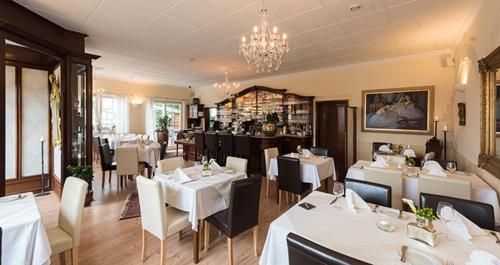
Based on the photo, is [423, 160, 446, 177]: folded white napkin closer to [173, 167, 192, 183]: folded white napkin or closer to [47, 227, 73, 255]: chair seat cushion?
[173, 167, 192, 183]: folded white napkin

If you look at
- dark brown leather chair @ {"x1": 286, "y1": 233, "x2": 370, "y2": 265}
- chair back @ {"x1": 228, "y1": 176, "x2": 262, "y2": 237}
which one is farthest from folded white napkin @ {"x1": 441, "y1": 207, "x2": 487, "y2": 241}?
chair back @ {"x1": 228, "y1": 176, "x2": 262, "y2": 237}

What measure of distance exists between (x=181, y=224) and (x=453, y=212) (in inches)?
88.8

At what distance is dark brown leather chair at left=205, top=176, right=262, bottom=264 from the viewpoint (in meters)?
2.22

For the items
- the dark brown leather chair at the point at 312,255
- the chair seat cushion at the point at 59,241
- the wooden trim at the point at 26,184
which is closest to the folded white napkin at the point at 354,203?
the dark brown leather chair at the point at 312,255

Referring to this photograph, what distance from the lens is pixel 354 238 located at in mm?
1422

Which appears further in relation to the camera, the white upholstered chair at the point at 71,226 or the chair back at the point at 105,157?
the chair back at the point at 105,157

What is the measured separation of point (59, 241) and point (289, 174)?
2894mm

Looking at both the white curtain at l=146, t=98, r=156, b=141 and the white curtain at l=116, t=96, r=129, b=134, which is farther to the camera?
the white curtain at l=146, t=98, r=156, b=141

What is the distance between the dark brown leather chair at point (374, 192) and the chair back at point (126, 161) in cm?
409

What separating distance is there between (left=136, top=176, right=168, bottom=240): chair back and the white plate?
6.23ft

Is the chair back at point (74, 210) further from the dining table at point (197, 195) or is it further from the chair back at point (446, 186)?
the chair back at point (446, 186)

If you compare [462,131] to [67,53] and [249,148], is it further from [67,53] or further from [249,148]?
[67,53]

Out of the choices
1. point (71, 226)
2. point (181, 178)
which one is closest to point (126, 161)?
point (181, 178)

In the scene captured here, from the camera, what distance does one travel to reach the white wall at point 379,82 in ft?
16.1
